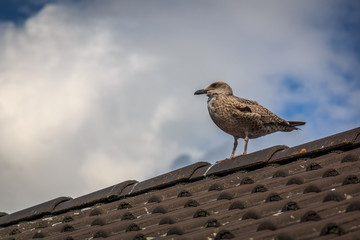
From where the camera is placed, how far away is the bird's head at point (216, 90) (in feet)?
26.0

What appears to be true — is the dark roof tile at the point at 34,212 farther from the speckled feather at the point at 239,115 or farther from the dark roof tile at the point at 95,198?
the speckled feather at the point at 239,115

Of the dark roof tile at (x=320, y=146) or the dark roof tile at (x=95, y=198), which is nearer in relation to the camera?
the dark roof tile at (x=320, y=146)

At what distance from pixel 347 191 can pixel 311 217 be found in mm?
483

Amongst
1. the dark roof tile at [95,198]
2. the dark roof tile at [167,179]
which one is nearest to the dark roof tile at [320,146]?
the dark roof tile at [167,179]

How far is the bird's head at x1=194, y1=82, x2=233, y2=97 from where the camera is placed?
26.0ft

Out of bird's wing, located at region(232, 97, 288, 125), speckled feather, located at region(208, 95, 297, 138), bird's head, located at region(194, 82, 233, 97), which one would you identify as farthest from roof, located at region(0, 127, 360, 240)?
bird's head, located at region(194, 82, 233, 97)

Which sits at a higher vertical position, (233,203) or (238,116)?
(238,116)

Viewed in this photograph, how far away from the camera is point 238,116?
24.5ft

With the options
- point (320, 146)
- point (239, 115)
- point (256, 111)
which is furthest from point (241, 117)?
point (320, 146)

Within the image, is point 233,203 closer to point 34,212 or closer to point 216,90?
point 34,212

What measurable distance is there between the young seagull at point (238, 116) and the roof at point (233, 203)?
1.93 m

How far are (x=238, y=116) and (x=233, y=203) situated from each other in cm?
366

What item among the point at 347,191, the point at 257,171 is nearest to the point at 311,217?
the point at 347,191

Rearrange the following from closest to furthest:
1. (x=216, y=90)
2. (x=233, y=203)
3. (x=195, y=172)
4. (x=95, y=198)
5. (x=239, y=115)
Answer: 1. (x=233, y=203)
2. (x=195, y=172)
3. (x=95, y=198)
4. (x=239, y=115)
5. (x=216, y=90)
